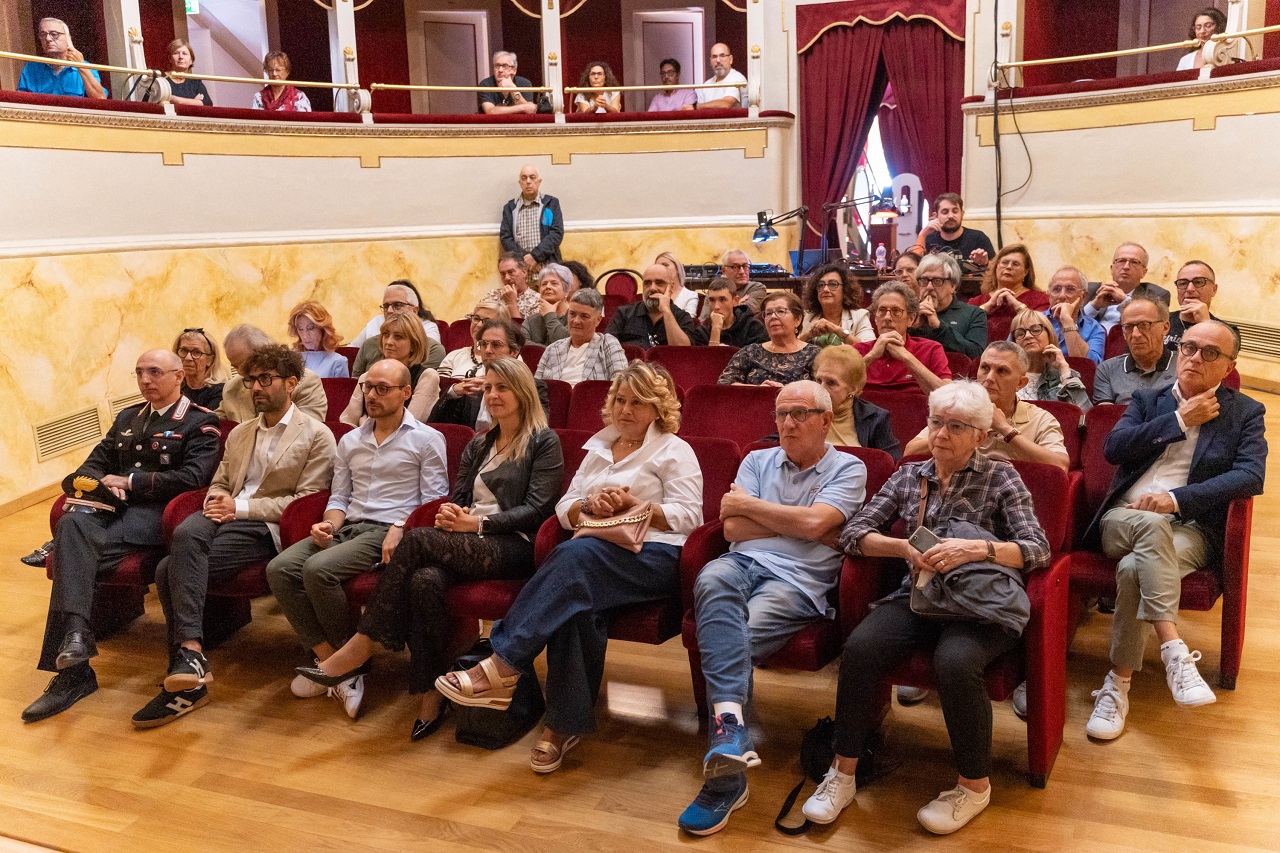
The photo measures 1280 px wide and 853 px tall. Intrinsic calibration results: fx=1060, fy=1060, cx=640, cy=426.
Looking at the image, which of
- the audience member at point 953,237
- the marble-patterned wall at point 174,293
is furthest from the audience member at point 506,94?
the audience member at point 953,237

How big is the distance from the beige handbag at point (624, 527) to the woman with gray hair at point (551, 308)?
6.37 ft

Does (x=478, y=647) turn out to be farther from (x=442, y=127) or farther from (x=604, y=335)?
(x=442, y=127)

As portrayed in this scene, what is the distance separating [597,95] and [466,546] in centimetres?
581

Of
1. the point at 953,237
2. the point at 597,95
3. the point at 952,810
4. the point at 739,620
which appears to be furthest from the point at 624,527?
the point at 597,95

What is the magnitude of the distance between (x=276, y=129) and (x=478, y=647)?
181 inches

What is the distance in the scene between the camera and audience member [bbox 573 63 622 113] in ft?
24.3

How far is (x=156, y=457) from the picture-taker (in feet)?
10.0

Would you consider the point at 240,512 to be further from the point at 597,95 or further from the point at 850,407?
the point at 597,95

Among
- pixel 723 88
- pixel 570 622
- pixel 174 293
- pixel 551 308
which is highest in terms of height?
pixel 723 88

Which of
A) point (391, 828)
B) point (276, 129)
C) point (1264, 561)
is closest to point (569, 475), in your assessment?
point (391, 828)

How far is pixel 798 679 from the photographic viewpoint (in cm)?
271

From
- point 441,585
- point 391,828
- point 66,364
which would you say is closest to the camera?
point 391,828

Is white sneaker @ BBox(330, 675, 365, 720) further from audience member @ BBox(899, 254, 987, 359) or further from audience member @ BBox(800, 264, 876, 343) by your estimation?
audience member @ BBox(899, 254, 987, 359)

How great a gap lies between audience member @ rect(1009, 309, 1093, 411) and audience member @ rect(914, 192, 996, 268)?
2.28 m
